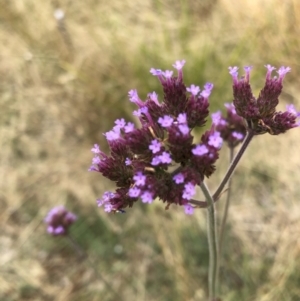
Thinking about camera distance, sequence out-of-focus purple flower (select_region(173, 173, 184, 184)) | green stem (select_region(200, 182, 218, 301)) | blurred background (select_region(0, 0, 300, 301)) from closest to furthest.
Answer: out-of-focus purple flower (select_region(173, 173, 184, 184))
green stem (select_region(200, 182, 218, 301))
blurred background (select_region(0, 0, 300, 301))

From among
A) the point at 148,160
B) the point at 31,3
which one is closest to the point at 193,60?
the point at 31,3

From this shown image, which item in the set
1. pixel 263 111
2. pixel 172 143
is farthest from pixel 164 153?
pixel 263 111

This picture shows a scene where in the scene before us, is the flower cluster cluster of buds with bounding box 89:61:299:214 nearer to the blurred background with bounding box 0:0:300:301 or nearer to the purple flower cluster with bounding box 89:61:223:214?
the purple flower cluster with bounding box 89:61:223:214

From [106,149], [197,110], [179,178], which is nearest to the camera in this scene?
[179,178]

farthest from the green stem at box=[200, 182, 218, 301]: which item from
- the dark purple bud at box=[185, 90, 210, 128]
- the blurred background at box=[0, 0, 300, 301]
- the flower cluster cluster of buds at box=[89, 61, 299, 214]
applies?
the blurred background at box=[0, 0, 300, 301]

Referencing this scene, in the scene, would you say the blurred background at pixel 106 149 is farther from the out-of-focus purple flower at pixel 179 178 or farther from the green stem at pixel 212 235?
the out-of-focus purple flower at pixel 179 178

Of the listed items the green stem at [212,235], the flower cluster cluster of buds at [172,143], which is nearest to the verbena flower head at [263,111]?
the flower cluster cluster of buds at [172,143]

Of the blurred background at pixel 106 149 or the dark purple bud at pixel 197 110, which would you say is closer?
the dark purple bud at pixel 197 110

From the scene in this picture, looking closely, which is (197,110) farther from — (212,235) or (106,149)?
(106,149)
